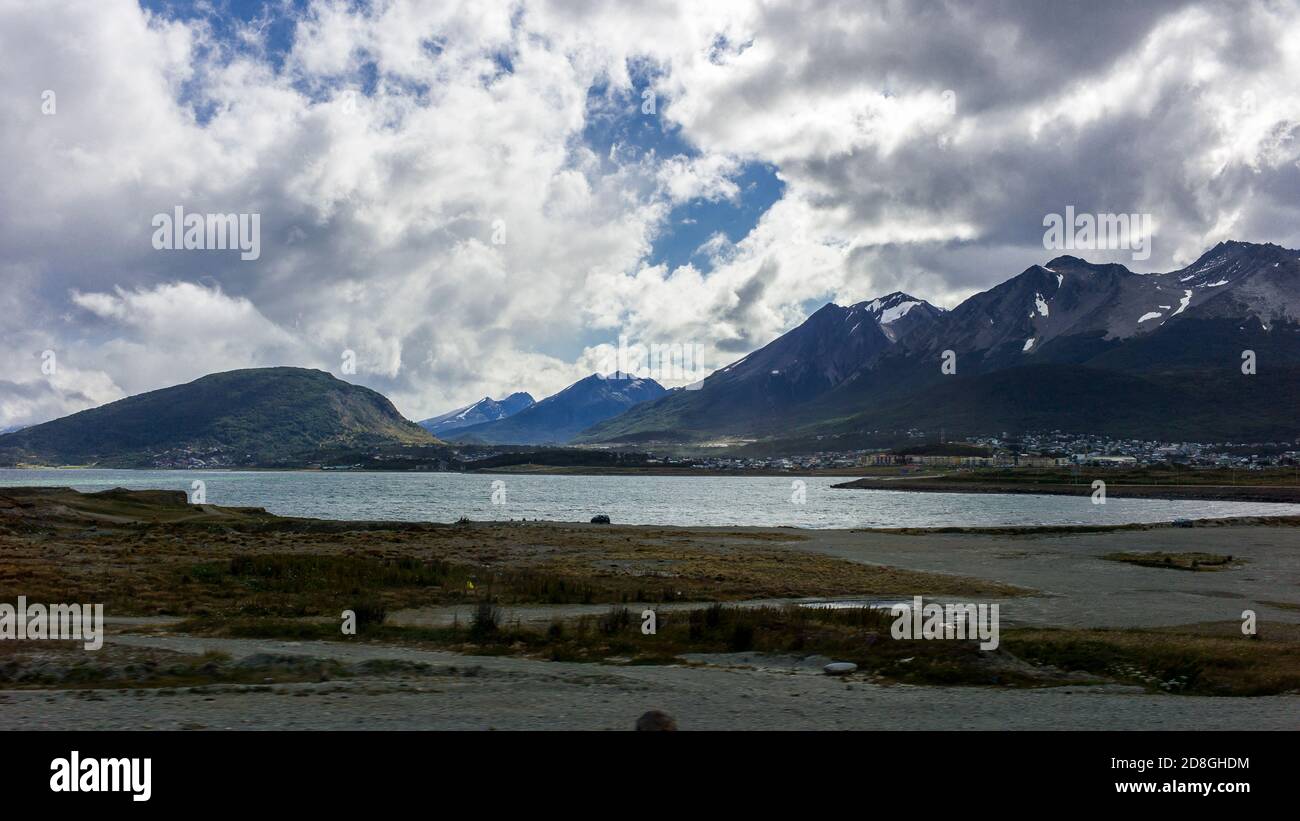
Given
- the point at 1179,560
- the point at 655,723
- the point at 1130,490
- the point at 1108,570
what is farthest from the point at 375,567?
the point at 1130,490

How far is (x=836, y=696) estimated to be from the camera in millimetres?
16281

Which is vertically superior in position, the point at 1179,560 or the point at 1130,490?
the point at 1179,560

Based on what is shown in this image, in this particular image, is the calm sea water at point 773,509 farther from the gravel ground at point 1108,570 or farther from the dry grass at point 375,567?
the dry grass at point 375,567

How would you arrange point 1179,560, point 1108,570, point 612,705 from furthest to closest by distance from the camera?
point 1179,560 < point 1108,570 < point 612,705

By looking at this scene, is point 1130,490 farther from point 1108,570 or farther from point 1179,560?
point 1108,570

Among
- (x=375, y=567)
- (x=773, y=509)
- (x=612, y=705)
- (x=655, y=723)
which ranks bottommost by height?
(x=773, y=509)

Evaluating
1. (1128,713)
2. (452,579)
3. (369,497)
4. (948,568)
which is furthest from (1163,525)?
(369,497)

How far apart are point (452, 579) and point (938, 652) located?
24026 millimetres

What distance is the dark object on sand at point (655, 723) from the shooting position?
1132 centimetres

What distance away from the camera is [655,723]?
37.4 ft

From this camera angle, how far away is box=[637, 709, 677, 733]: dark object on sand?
1132 cm

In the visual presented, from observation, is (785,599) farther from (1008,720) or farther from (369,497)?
(369,497)

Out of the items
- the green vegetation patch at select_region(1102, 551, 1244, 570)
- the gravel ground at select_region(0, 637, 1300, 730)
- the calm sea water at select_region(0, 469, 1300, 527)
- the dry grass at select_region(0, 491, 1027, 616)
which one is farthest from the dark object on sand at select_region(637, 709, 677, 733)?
the calm sea water at select_region(0, 469, 1300, 527)
